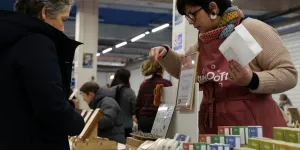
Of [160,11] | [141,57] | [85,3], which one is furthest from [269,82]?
[141,57]

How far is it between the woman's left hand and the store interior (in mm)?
215

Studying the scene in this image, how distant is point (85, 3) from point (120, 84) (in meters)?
4.93

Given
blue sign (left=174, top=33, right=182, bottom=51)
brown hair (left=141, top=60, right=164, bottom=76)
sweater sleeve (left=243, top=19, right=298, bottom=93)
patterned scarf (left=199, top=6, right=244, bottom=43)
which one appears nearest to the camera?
sweater sleeve (left=243, top=19, right=298, bottom=93)

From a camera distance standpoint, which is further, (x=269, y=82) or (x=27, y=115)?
(x=269, y=82)

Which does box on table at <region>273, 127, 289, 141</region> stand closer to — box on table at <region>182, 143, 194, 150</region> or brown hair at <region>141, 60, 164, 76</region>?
box on table at <region>182, 143, 194, 150</region>

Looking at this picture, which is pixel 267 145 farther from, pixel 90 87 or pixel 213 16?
pixel 90 87

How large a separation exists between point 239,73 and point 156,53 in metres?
0.57

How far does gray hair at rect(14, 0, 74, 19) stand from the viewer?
1666mm

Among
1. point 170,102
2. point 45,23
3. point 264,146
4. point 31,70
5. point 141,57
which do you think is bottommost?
point 264,146

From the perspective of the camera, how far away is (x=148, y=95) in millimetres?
4484

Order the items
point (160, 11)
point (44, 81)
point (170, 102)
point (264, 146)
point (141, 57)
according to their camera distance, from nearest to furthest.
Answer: point (264, 146) → point (44, 81) → point (170, 102) → point (160, 11) → point (141, 57)

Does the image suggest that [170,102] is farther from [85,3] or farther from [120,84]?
[85,3]

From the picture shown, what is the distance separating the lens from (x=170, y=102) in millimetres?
2088

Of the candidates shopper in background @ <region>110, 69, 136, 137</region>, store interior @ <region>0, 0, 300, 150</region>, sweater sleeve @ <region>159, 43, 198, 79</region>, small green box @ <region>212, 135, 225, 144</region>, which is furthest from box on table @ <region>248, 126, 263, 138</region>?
shopper in background @ <region>110, 69, 136, 137</region>
